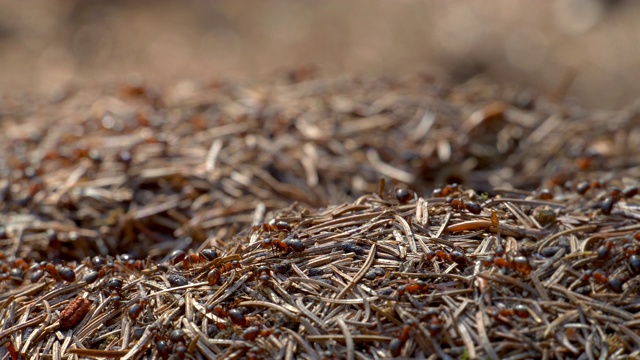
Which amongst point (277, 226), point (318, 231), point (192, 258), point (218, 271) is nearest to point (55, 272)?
point (192, 258)

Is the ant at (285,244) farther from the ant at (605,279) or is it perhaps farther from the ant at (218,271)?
the ant at (605,279)

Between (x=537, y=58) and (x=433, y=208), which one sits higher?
(x=433, y=208)

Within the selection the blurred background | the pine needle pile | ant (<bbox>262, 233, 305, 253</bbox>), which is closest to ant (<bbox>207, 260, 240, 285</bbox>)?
the pine needle pile

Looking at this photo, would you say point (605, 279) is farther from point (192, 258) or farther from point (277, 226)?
point (192, 258)

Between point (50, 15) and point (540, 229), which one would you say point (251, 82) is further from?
point (50, 15)

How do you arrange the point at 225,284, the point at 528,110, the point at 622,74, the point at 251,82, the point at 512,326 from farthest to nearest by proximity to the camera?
the point at 622,74
the point at 251,82
the point at 528,110
the point at 225,284
the point at 512,326

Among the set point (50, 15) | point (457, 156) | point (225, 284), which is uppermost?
point (225, 284)

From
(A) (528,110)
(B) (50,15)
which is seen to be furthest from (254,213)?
(B) (50,15)

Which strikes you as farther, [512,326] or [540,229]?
[540,229]

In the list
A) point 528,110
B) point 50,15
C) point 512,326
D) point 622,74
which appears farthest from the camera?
point 50,15
